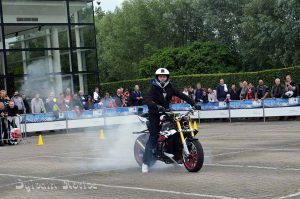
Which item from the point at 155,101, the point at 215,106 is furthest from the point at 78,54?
the point at 155,101

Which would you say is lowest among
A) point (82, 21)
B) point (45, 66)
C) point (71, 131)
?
point (71, 131)

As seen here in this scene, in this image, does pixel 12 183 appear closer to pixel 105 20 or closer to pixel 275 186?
pixel 275 186

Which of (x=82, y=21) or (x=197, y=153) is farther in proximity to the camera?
(x=82, y=21)

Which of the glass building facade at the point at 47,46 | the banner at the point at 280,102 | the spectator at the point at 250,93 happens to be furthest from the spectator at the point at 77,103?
the banner at the point at 280,102

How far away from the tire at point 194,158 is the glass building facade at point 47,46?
79.5 ft

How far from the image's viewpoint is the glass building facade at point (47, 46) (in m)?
34.0

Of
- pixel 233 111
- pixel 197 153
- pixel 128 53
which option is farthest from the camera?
pixel 128 53

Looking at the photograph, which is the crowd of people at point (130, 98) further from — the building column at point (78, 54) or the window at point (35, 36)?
the window at point (35, 36)

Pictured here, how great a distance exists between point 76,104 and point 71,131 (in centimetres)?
153

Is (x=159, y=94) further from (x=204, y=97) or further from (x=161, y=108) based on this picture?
(x=204, y=97)

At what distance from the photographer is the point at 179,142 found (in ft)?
36.9

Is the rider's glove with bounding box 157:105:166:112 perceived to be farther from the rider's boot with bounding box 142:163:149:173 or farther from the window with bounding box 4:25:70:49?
the window with bounding box 4:25:70:49

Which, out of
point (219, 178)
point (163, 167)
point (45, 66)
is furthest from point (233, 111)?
point (219, 178)

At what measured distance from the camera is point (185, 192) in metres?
8.81
